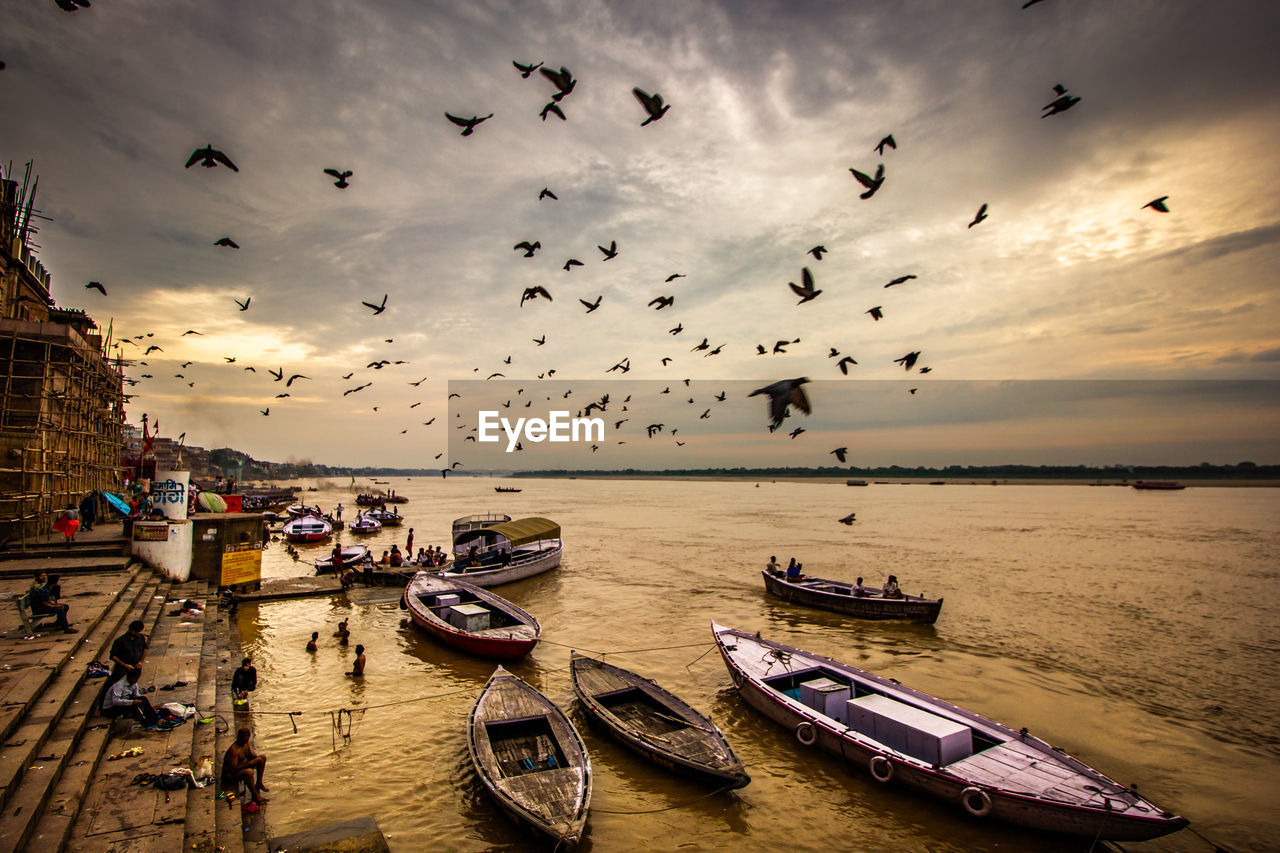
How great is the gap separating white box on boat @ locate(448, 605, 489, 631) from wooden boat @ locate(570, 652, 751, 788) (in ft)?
16.5

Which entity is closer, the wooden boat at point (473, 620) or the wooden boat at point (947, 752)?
the wooden boat at point (947, 752)

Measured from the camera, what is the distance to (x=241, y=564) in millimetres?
23906

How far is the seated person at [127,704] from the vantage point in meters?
9.17

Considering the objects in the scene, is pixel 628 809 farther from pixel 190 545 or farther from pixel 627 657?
pixel 190 545

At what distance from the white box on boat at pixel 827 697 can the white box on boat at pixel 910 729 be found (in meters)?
0.52

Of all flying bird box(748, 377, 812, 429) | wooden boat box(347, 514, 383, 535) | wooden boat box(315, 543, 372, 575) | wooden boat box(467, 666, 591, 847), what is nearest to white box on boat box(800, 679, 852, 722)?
wooden boat box(467, 666, 591, 847)

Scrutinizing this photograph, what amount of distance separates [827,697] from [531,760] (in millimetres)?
7655

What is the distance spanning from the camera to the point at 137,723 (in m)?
9.42

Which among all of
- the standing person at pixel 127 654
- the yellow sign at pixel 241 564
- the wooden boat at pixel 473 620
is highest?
the standing person at pixel 127 654

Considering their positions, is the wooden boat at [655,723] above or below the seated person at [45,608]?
below

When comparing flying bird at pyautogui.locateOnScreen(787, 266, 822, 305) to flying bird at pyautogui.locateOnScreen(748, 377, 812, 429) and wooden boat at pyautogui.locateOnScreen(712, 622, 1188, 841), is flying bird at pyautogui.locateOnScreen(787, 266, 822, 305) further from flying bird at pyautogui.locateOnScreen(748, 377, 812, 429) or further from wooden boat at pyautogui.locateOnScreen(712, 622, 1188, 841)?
wooden boat at pyautogui.locateOnScreen(712, 622, 1188, 841)

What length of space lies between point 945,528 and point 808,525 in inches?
644

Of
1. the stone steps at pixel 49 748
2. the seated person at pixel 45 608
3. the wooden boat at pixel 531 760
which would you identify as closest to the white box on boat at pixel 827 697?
the wooden boat at pixel 531 760

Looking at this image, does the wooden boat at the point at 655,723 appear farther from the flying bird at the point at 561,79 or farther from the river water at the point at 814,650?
the flying bird at the point at 561,79
